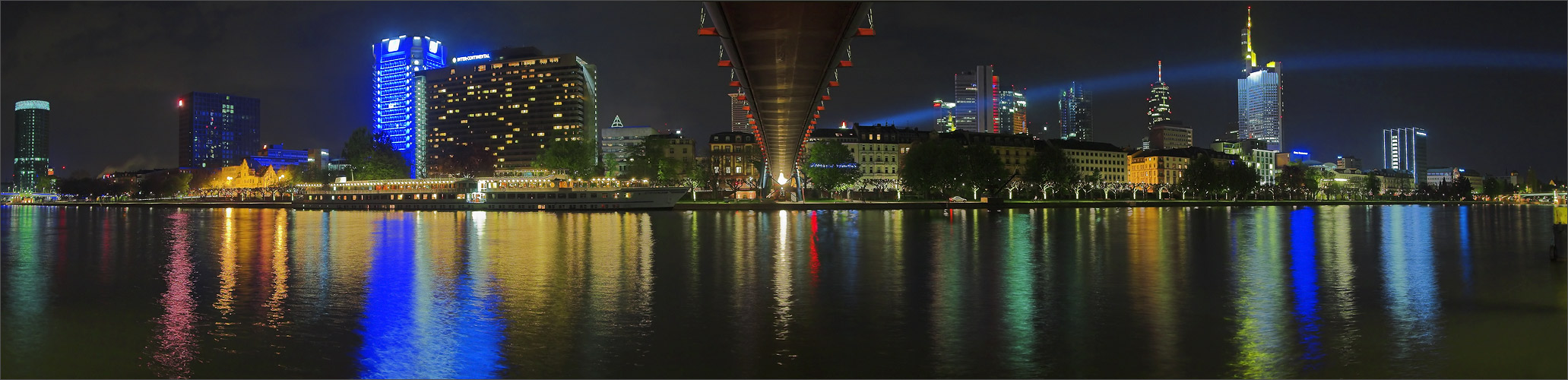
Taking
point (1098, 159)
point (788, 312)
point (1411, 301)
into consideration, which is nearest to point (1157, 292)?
point (1411, 301)

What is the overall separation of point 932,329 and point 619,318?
5.01m

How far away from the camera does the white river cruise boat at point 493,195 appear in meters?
91.2

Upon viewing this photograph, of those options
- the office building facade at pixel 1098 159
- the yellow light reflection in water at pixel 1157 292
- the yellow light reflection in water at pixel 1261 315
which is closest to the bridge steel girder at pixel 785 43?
the yellow light reflection in water at pixel 1157 292

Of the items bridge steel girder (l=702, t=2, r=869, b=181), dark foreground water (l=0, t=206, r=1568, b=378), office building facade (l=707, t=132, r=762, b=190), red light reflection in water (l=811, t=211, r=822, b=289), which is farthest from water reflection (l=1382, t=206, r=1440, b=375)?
office building facade (l=707, t=132, r=762, b=190)

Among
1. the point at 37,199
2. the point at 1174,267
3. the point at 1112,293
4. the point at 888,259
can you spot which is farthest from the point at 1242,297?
the point at 37,199

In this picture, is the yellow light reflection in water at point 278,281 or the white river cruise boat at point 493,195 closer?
the yellow light reflection in water at point 278,281

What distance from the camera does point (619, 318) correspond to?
13.7 meters

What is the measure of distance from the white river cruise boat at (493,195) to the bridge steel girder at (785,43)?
50737 millimetres

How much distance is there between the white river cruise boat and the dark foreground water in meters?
60.5

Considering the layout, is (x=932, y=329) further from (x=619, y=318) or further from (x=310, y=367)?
(x=310, y=367)

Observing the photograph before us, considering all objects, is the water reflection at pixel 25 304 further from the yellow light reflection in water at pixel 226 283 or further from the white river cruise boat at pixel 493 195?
the white river cruise boat at pixel 493 195

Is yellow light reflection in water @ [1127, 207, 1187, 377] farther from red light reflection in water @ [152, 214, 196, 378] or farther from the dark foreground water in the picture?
red light reflection in water @ [152, 214, 196, 378]

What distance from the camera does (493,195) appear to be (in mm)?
97750

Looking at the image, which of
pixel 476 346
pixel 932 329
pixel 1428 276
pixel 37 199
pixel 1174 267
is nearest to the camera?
pixel 476 346
